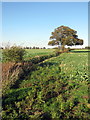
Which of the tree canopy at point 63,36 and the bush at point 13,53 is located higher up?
the tree canopy at point 63,36

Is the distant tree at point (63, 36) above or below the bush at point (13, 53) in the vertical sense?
above

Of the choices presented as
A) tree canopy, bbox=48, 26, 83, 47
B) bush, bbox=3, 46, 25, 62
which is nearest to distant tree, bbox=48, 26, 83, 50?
tree canopy, bbox=48, 26, 83, 47

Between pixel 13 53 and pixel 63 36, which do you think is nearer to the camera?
pixel 13 53

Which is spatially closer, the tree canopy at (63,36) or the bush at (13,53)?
the bush at (13,53)

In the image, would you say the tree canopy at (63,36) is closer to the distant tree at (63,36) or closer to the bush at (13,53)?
the distant tree at (63,36)

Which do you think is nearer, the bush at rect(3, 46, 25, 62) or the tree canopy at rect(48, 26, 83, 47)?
the bush at rect(3, 46, 25, 62)

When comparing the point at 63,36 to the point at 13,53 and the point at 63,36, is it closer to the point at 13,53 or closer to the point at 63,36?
the point at 63,36

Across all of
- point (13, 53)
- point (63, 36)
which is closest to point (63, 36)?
point (63, 36)

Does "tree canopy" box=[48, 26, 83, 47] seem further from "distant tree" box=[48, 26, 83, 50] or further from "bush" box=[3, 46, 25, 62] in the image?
"bush" box=[3, 46, 25, 62]

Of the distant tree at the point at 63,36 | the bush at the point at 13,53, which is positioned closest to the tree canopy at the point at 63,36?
the distant tree at the point at 63,36

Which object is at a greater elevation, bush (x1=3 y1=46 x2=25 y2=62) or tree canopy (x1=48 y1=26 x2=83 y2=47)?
tree canopy (x1=48 y1=26 x2=83 y2=47)

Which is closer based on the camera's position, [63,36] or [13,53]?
[13,53]

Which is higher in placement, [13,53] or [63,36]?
[63,36]

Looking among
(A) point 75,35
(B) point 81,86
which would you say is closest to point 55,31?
(A) point 75,35
